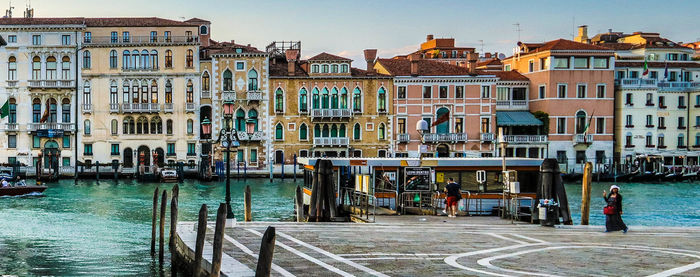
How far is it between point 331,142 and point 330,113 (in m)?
1.48

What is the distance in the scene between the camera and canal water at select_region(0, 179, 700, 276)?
51.5ft

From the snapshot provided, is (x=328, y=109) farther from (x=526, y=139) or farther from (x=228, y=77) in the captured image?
(x=526, y=139)

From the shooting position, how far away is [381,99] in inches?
1818

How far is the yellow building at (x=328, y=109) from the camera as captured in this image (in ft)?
150

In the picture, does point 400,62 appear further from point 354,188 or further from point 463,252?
point 463,252

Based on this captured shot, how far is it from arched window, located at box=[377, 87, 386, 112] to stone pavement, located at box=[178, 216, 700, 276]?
98.4 feet

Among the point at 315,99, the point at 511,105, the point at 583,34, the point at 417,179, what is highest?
the point at 583,34

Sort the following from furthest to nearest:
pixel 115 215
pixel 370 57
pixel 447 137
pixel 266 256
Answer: pixel 447 137 → pixel 370 57 → pixel 115 215 → pixel 266 256

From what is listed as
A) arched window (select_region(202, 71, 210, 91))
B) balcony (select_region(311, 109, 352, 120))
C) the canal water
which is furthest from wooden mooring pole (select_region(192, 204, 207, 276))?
arched window (select_region(202, 71, 210, 91))

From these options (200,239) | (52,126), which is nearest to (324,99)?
(52,126)

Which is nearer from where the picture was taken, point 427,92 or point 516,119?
point 427,92

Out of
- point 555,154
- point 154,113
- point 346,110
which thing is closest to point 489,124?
point 555,154

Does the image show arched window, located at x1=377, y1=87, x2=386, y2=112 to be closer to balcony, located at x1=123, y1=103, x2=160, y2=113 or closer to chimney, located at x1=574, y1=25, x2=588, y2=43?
balcony, located at x1=123, y1=103, x2=160, y2=113

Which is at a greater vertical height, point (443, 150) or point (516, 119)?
point (516, 119)
